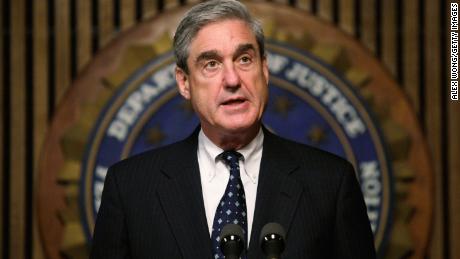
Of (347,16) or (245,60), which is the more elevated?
(347,16)

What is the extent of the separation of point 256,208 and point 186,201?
0.63 ft

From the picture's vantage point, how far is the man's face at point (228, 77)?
80.3 inches

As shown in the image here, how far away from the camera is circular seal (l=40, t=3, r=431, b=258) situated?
3557 millimetres

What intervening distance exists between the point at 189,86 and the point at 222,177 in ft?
0.90

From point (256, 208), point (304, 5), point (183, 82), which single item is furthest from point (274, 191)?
point (304, 5)

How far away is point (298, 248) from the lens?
199 centimetres

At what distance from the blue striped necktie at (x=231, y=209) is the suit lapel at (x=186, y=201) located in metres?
0.03

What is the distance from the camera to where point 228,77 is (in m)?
2.03

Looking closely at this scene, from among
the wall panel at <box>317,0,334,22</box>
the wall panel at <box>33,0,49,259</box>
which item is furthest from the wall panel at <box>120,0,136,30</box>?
the wall panel at <box>317,0,334,22</box>

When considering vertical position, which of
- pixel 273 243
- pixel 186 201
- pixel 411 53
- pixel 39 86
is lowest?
pixel 273 243

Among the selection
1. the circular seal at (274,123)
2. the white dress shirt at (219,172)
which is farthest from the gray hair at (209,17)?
the circular seal at (274,123)

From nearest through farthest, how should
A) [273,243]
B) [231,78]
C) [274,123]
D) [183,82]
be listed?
[273,243], [231,78], [183,82], [274,123]

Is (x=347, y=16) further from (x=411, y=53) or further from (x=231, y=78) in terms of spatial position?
(x=231, y=78)

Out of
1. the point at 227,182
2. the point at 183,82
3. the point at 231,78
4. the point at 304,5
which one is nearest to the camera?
the point at 231,78
